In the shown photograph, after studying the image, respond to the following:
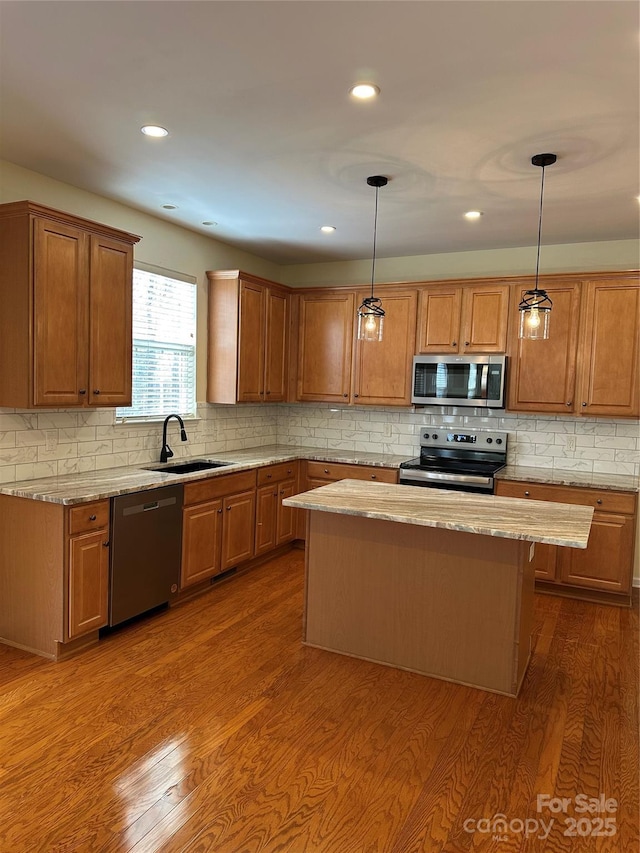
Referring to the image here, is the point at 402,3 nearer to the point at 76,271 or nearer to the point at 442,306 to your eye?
the point at 76,271

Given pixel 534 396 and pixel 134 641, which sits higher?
→ pixel 534 396

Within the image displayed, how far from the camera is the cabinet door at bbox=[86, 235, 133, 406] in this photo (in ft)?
11.7

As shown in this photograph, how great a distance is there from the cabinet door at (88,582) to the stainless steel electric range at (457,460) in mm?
2542

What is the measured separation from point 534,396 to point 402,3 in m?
3.41

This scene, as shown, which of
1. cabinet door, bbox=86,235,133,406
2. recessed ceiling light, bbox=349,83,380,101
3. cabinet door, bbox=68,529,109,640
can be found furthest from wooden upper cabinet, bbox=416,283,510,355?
cabinet door, bbox=68,529,109,640

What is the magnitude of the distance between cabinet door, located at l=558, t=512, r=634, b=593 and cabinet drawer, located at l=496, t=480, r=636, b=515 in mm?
67

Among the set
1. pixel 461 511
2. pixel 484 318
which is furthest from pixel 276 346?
pixel 461 511

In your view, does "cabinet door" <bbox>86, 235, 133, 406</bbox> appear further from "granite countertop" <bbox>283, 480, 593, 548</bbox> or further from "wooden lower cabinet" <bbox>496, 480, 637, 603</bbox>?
"wooden lower cabinet" <bbox>496, 480, 637, 603</bbox>

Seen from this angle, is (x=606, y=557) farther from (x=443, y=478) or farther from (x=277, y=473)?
(x=277, y=473)

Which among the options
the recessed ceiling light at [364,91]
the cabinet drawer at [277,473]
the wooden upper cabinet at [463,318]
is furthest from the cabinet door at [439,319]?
the recessed ceiling light at [364,91]

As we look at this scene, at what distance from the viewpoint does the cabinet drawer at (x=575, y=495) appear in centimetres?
427

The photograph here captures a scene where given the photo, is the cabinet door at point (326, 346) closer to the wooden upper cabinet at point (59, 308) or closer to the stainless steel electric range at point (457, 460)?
the stainless steel electric range at point (457, 460)

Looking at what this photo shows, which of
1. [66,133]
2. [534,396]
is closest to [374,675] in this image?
[534,396]

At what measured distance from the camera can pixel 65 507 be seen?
10.3 feet
